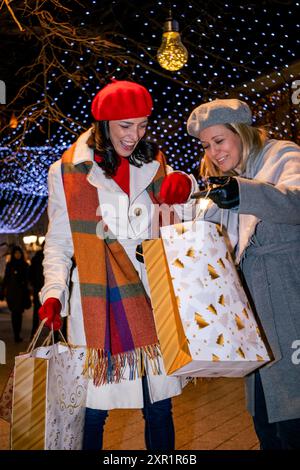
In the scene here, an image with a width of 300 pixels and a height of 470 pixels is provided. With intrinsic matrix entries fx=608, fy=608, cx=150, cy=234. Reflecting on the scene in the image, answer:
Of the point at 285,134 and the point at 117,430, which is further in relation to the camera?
the point at 285,134

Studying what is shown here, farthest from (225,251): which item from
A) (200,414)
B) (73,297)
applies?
(200,414)

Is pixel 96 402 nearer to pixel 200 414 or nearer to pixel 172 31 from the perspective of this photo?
pixel 200 414

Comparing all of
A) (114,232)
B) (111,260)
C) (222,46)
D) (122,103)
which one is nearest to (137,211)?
(114,232)

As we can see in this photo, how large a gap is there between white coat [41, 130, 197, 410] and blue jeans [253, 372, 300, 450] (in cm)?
40

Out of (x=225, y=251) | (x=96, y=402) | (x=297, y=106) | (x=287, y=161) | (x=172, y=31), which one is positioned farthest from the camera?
(x=297, y=106)

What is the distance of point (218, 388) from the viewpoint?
6.24 m

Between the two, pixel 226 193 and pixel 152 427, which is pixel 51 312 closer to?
pixel 152 427

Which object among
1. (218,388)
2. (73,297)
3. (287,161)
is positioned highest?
(287,161)

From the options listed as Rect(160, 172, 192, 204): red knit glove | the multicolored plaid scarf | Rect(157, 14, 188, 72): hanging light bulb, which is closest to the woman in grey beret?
Rect(160, 172, 192, 204): red knit glove

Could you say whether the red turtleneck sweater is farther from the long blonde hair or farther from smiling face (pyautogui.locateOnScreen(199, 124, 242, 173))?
the long blonde hair

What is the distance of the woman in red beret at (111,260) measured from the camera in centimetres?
288

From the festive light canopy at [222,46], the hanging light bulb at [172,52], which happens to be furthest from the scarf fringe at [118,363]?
the festive light canopy at [222,46]

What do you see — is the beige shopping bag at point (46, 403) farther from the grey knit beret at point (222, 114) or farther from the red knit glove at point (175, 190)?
the grey knit beret at point (222, 114)
